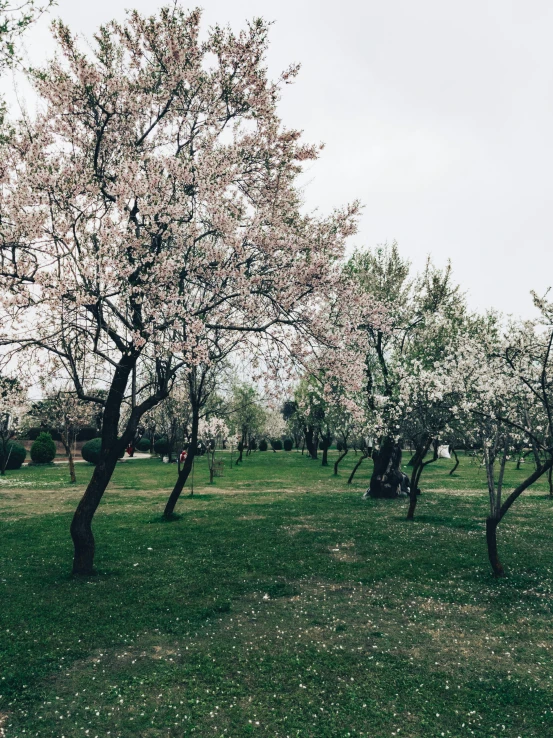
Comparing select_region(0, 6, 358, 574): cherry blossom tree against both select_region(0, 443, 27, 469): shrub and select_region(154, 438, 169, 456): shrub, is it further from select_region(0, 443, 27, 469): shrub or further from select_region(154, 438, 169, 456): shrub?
select_region(154, 438, 169, 456): shrub

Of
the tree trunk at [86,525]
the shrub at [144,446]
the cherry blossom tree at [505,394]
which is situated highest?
the cherry blossom tree at [505,394]

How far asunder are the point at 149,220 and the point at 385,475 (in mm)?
21991

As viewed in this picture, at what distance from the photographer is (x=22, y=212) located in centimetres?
1147

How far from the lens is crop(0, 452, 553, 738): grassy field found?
691 cm

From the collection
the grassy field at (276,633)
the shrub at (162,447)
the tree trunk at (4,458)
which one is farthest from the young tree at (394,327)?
the shrub at (162,447)

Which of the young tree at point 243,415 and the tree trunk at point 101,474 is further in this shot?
the young tree at point 243,415

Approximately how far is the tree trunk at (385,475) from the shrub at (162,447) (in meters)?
35.5

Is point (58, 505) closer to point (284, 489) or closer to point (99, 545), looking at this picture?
point (99, 545)

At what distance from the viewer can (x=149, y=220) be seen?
1252 centimetres

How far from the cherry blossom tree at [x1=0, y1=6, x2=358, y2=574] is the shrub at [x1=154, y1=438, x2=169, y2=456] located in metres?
47.9

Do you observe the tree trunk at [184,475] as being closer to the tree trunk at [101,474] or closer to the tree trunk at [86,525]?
the tree trunk at [101,474]

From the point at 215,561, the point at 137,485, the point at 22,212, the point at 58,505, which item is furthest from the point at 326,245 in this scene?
the point at 137,485

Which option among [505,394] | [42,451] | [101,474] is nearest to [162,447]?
[42,451]

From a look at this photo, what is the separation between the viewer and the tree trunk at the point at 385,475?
2923cm
